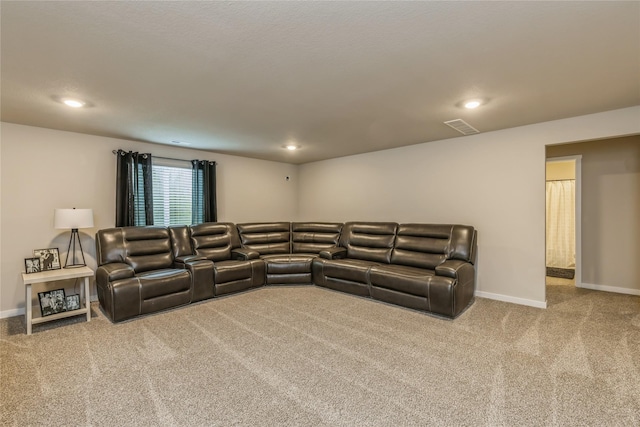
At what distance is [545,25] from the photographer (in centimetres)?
171

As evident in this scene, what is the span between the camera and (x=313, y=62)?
2127 mm

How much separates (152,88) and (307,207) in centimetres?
458

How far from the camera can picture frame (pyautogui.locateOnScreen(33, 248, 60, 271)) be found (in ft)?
11.8

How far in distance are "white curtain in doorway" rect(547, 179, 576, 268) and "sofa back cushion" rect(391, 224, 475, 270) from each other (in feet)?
11.0

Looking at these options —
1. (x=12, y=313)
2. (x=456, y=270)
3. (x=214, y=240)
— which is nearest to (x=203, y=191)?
(x=214, y=240)

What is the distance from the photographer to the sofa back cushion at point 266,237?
216 inches

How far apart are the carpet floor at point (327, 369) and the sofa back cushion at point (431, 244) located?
81 centimetres

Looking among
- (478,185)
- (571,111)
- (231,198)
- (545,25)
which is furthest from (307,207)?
(545,25)

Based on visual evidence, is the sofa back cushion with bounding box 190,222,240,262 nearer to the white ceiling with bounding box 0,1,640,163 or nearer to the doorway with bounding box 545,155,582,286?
the white ceiling with bounding box 0,1,640,163

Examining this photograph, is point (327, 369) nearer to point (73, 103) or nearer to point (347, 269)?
point (347, 269)

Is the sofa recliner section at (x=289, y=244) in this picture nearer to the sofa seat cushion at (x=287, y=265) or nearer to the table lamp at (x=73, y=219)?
the sofa seat cushion at (x=287, y=265)

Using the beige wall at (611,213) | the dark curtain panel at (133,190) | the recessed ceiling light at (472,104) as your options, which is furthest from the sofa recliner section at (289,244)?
the beige wall at (611,213)

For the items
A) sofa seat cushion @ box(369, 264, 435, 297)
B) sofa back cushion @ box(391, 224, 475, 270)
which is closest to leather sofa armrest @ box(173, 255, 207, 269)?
sofa seat cushion @ box(369, 264, 435, 297)

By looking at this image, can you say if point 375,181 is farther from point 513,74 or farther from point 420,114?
point 513,74
